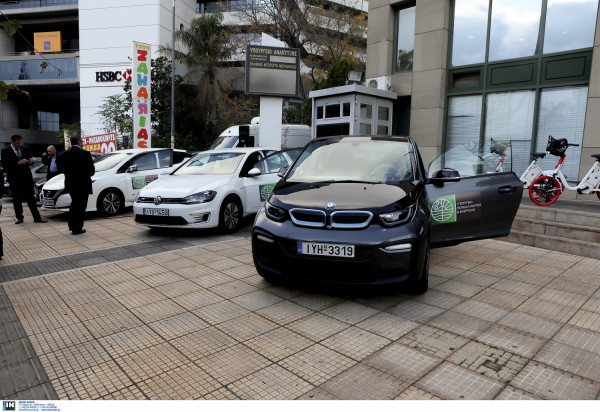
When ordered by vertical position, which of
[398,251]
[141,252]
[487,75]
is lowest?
[141,252]

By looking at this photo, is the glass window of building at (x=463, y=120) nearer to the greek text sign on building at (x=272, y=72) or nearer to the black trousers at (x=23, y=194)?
the greek text sign on building at (x=272, y=72)

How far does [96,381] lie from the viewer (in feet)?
9.07

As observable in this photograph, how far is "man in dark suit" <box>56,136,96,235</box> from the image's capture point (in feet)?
23.7

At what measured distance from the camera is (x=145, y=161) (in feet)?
33.2

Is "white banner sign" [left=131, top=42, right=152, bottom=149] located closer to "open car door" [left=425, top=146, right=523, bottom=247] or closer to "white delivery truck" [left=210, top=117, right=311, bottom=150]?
"white delivery truck" [left=210, top=117, right=311, bottom=150]

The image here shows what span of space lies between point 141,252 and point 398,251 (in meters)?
3.95

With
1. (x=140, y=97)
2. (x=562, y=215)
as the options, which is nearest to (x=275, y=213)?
(x=562, y=215)

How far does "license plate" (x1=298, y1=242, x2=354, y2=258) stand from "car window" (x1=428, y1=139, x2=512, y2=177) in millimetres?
2262

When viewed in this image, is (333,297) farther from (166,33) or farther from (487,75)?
(166,33)

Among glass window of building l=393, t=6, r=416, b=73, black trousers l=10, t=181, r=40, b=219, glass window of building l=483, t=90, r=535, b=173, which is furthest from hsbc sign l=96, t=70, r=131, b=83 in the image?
glass window of building l=483, t=90, r=535, b=173

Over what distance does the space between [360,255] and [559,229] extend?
15.4 ft

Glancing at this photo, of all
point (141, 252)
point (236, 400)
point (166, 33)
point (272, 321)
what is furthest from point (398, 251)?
point (166, 33)

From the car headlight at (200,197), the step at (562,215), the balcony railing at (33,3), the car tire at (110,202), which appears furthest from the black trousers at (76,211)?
the balcony railing at (33,3)

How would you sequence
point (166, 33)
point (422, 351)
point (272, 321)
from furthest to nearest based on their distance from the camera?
point (166, 33), point (272, 321), point (422, 351)
